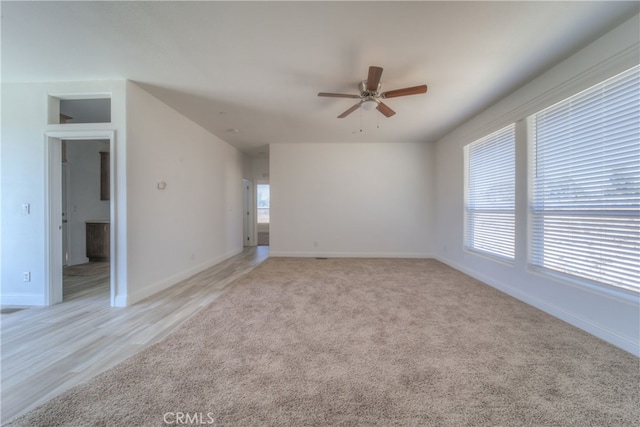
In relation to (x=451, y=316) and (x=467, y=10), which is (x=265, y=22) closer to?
(x=467, y=10)

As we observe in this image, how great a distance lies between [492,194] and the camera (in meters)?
3.53

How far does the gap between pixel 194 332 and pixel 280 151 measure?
427cm

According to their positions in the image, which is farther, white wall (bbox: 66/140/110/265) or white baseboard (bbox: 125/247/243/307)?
white wall (bbox: 66/140/110/265)

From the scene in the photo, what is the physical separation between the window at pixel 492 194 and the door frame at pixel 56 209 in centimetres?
506

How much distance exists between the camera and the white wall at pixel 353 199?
545 centimetres

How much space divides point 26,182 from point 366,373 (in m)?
4.26

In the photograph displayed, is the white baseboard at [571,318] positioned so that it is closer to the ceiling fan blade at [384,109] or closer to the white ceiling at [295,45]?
the white ceiling at [295,45]

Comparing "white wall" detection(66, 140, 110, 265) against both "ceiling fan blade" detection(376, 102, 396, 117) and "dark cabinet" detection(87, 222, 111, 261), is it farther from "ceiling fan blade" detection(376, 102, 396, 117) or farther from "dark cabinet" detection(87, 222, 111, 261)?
"ceiling fan blade" detection(376, 102, 396, 117)

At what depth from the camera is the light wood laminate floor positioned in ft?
4.94

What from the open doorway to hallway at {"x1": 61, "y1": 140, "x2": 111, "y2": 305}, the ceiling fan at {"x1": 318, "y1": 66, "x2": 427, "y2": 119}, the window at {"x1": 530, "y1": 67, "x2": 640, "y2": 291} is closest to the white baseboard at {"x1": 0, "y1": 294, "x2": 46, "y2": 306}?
the open doorway to hallway at {"x1": 61, "y1": 140, "x2": 111, "y2": 305}

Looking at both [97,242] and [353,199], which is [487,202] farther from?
[97,242]

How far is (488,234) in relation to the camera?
12.0 feet

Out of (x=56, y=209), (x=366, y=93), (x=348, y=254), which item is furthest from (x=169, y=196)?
(x=348, y=254)

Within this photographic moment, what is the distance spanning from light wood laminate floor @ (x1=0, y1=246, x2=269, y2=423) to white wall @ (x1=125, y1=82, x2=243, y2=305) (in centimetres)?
41
